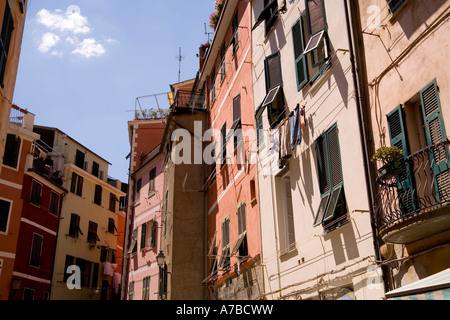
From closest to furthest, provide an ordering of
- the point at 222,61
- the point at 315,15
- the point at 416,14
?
1. the point at 416,14
2. the point at 315,15
3. the point at 222,61

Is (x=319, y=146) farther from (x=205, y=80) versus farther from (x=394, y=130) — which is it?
(x=205, y=80)

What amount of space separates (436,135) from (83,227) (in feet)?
102

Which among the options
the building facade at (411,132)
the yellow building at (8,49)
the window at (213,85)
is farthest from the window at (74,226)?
the building facade at (411,132)

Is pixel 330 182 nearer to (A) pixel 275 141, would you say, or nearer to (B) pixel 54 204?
(A) pixel 275 141

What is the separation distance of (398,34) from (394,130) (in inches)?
67.5

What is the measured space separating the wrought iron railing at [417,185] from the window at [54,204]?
2693cm

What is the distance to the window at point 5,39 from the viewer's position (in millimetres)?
11727

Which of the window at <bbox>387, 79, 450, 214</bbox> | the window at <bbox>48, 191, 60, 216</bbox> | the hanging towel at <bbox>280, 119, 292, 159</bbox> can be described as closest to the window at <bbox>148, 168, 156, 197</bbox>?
the window at <bbox>48, 191, 60, 216</bbox>

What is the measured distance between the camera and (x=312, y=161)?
11961mm

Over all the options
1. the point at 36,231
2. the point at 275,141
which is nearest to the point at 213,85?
the point at 275,141

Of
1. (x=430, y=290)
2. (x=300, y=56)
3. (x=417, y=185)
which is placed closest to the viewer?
(x=430, y=290)

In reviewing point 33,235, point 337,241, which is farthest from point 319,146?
point 33,235
